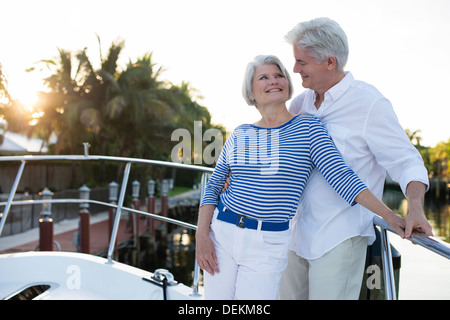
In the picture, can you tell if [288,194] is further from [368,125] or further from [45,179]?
[45,179]

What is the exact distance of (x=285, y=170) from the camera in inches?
60.4

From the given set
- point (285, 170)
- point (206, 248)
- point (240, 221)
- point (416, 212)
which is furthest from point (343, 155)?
point (206, 248)

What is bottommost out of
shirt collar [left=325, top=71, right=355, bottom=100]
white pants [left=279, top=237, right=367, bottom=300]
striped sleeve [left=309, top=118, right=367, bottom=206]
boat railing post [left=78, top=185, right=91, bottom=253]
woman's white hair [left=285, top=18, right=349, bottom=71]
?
boat railing post [left=78, top=185, right=91, bottom=253]

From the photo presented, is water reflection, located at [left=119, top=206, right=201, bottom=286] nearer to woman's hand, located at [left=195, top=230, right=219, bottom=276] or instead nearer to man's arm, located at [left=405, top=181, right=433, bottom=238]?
woman's hand, located at [left=195, top=230, right=219, bottom=276]

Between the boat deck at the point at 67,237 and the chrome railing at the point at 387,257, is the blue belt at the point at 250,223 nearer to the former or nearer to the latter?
the chrome railing at the point at 387,257

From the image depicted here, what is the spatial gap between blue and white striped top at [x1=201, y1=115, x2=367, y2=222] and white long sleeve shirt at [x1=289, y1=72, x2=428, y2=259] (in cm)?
8

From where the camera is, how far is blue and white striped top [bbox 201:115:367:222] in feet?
4.95

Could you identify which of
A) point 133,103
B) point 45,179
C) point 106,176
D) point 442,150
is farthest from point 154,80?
point 442,150

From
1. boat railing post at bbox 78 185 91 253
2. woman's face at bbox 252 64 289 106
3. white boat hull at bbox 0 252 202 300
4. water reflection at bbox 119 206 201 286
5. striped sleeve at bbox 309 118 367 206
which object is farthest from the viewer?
water reflection at bbox 119 206 201 286

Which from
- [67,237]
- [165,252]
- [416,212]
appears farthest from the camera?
[165,252]

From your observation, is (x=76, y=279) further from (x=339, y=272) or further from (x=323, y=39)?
(x=323, y=39)

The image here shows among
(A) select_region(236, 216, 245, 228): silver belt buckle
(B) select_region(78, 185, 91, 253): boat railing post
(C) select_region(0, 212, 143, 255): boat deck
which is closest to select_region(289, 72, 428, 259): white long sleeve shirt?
(A) select_region(236, 216, 245, 228): silver belt buckle

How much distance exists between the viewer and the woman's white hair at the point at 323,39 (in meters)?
1.61

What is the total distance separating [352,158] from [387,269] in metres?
0.42
